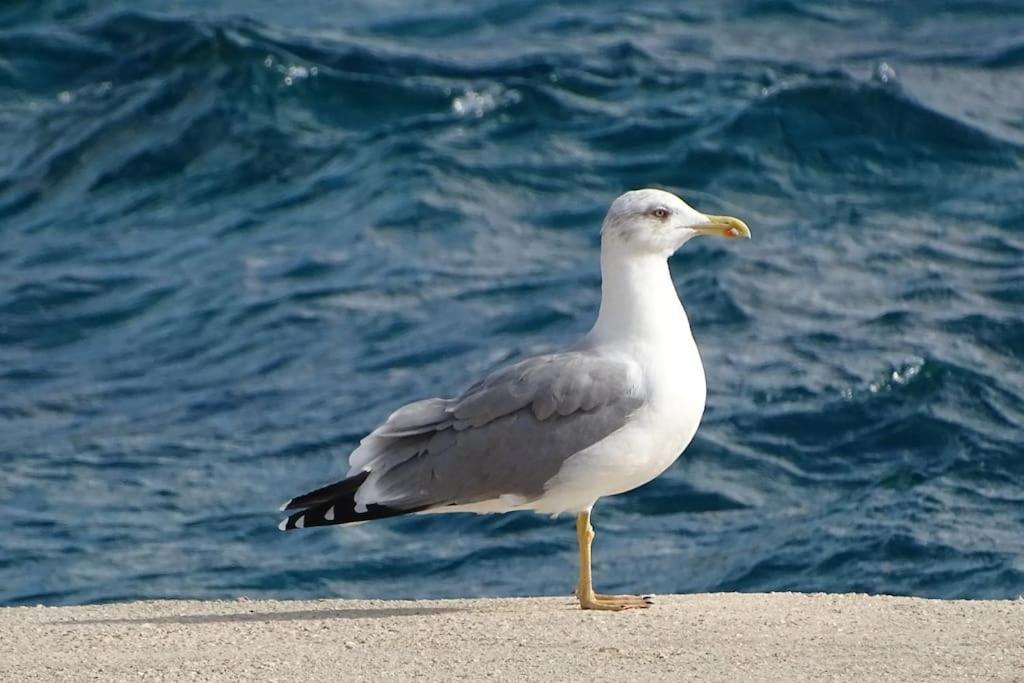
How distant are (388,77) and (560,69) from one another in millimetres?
1458

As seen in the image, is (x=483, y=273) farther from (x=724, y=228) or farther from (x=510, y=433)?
(x=510, y=433)

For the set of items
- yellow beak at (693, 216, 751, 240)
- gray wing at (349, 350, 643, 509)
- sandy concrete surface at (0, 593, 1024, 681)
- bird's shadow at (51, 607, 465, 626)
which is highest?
yellow beak at (693, 216, 751, 240)

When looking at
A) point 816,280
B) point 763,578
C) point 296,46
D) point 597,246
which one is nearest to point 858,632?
point 763,578

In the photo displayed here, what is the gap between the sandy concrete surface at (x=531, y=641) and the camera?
17.4 ft

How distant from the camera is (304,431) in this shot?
11133mm

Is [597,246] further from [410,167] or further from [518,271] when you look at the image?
[410,167]

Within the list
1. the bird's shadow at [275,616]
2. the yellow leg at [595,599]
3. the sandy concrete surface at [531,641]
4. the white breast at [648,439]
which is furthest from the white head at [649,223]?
the bird's shadow at [275,616]

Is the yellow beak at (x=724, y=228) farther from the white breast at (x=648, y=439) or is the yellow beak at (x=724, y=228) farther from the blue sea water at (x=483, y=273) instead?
the blue sea water at (x=483, y=273)

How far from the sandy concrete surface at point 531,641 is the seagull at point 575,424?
1.14ft

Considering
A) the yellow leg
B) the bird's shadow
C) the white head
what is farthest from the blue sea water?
the white head

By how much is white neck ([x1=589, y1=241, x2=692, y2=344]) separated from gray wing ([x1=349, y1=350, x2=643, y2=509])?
5.3 inches

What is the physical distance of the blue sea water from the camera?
32.0 ft

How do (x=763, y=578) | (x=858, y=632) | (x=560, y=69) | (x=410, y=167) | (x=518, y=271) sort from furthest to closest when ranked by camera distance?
1. (x=560, y=69)
2. (x=410, y=167)
3. (x=518, y=271)
4. (x=763, y=578)
5. (x=858, y=632)

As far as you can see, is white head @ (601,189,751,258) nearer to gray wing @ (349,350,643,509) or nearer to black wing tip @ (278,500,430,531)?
gray wing @ (349,350,643,509)
